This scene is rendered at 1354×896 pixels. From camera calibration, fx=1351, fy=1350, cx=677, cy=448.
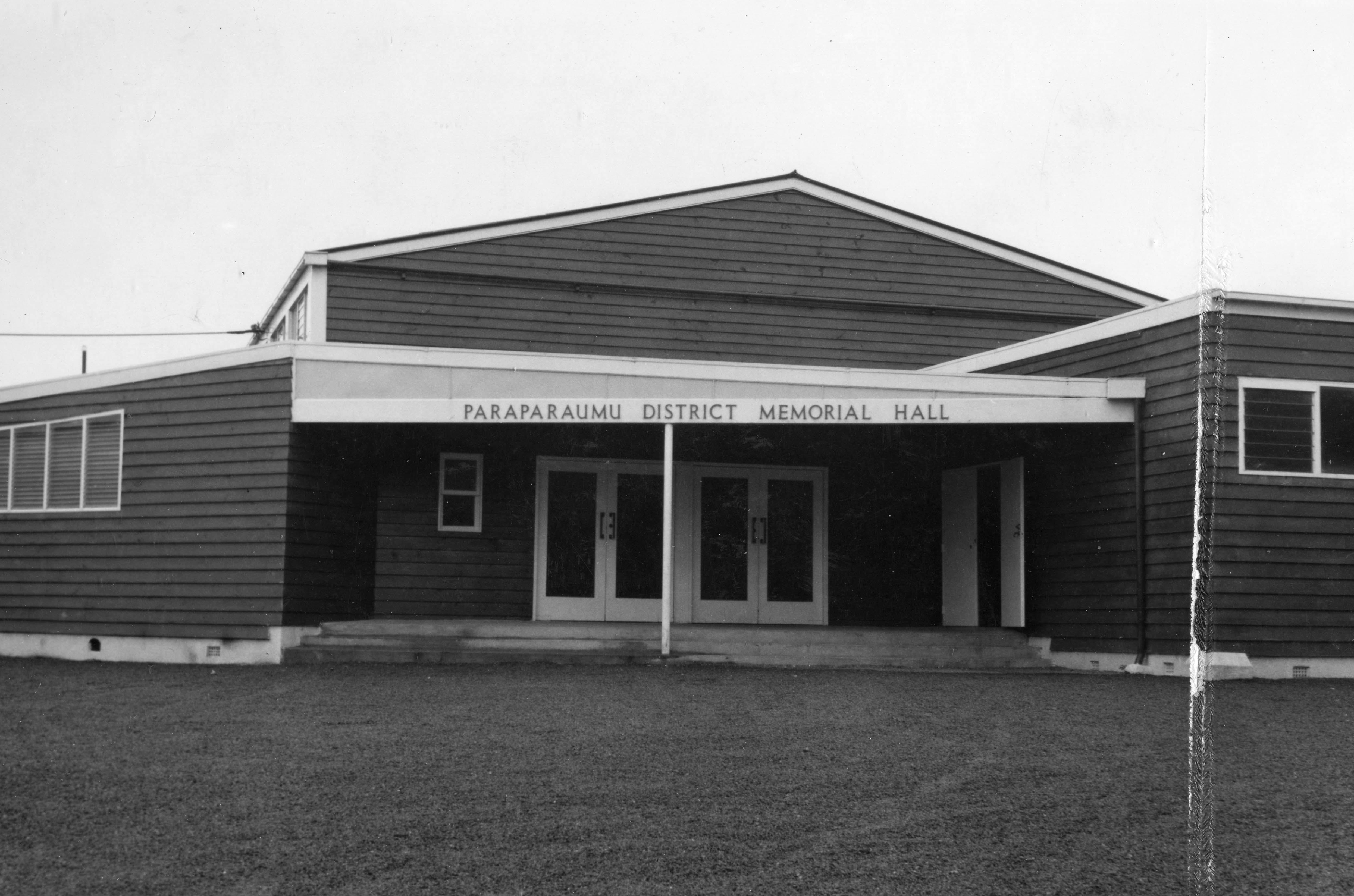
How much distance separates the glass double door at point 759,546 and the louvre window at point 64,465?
19.8 feet

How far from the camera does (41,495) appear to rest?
47.3 ft

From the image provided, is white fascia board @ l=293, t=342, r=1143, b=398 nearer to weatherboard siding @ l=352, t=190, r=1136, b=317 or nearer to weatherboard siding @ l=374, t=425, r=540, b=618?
weatherboard siding @ l=374, t=425, r=540, b=618

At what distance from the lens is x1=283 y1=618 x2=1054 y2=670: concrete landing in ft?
39.1

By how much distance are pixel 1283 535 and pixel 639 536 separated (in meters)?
6.41

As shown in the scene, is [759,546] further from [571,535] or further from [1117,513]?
[1117,513]

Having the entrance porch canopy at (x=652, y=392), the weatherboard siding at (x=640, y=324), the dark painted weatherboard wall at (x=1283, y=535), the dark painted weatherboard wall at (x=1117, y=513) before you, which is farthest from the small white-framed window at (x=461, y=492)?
the dark painted weatherboard wall at (x=1283, y=535)

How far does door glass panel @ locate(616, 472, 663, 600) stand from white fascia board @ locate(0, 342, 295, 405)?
395cm

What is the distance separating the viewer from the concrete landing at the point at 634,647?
11.9 metres

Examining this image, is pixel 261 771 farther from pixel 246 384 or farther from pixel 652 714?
pixel 246 384

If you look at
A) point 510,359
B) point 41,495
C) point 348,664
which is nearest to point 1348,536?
point 510,359

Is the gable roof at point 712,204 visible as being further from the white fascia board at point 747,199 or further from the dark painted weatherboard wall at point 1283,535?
the dark painted weatherboard wall at point 1283,535

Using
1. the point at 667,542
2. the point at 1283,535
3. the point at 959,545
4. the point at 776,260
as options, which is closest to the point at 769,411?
the point at 667,542

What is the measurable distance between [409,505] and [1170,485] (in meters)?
7.38

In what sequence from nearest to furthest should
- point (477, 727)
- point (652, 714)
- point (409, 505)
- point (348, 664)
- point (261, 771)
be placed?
point (261, 771), point (477, 727), point (652, 714), point (348, 664), point (409, 505)
